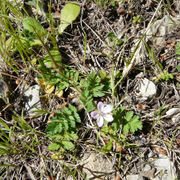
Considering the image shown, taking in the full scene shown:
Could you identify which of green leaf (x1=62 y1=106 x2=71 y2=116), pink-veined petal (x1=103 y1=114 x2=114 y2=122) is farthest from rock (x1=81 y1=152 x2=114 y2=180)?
green leaf (x1=62 y1=106 x2=71 y2=116)

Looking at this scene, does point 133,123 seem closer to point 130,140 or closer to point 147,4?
point 130,140

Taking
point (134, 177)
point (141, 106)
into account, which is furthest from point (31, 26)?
point (134, 177)

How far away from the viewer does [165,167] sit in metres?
2.30

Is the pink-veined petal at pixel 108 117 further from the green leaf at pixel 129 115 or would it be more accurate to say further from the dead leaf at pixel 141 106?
the dead leaf at pixel 141 106

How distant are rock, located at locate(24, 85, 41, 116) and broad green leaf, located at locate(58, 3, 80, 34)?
887 millimetres

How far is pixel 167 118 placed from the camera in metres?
2.51

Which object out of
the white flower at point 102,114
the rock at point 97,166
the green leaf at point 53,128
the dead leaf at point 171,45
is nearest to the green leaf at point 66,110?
the green leaf at point 53,128

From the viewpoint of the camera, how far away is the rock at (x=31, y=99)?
2742 millimetres

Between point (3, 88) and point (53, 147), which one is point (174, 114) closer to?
point (53, 147)

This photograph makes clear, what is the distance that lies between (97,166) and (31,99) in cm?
119

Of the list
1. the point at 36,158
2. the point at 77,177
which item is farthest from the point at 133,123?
the point at 36,158

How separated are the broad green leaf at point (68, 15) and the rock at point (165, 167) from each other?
81.9 inches

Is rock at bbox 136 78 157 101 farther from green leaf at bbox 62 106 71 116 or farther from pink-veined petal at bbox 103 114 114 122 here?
green leaf at bbox 62 106 71 116

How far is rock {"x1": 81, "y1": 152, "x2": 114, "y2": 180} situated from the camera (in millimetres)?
2379
